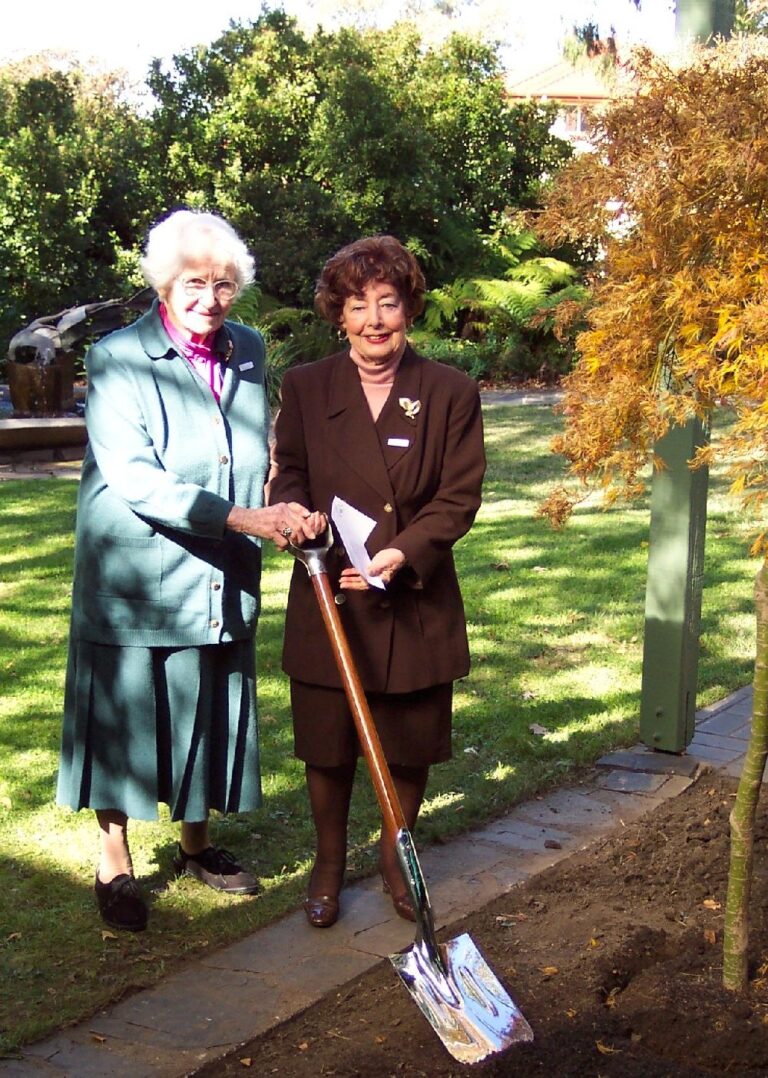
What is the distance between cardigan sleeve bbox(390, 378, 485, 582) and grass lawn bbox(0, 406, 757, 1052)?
0.77 m

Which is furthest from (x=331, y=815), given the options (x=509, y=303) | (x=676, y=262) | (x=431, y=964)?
(x=509, y=303)

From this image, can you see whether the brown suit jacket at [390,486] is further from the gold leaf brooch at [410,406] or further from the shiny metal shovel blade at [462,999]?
the shiny metal shovel blade at [462,999]

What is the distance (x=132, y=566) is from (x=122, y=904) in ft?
3.23

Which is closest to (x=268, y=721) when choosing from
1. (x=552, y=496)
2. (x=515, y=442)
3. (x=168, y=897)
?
(x=168, y=897)

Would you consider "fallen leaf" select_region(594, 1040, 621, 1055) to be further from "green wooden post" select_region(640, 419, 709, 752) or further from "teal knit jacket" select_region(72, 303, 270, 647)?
"green wooden post" select_region(640, 419, 709, 752)

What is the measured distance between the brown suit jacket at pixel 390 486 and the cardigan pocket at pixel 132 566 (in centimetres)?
38

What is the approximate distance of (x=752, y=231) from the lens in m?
2.80

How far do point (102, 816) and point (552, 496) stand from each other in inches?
65.8

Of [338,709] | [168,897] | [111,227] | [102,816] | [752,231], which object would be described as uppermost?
[111,227]

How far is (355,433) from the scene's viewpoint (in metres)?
3.82

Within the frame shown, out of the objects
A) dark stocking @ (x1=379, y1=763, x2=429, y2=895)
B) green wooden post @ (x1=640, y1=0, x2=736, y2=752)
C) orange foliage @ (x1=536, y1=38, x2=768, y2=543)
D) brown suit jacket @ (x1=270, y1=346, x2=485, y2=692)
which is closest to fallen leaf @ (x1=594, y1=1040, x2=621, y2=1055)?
dark stocking @ (x1=379, y1=763, x2=429, y2=895)

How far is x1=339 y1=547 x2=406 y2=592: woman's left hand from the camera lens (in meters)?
3.65

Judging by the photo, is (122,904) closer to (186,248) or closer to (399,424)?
(399,424)

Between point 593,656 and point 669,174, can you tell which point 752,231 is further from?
point 593,656
